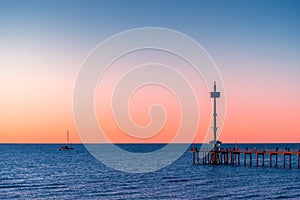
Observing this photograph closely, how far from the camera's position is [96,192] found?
55875 millimetres

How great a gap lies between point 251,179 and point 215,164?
30.0 meters

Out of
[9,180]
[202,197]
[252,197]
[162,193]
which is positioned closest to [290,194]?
[252,197]

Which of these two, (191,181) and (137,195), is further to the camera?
(191,181)

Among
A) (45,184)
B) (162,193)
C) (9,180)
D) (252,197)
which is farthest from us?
(9,180)

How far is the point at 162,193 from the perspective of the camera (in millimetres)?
54062

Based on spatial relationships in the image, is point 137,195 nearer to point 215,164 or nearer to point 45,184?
point 45,184

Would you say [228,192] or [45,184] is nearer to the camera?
[228,192]

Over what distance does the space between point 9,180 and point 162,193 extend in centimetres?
2942

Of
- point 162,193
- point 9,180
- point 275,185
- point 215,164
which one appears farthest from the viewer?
point 215,164

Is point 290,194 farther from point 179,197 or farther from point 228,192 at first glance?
point 179,197

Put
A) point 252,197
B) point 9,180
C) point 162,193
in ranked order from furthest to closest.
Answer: point 9,180, point 162,193, point 252,197

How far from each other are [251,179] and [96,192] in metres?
23.4

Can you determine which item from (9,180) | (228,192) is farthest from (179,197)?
(9,180)

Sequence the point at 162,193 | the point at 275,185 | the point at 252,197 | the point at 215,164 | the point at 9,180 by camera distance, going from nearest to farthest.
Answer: the point at 252,197
the point at 162,193
the point at 275,185
the point at 9,180
the point at 215,164
